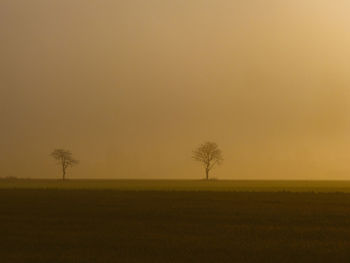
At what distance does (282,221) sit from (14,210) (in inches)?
653

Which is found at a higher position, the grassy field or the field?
the grassy field

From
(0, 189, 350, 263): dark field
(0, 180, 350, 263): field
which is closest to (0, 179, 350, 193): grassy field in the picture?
(0, 189, 350, 263): dark field

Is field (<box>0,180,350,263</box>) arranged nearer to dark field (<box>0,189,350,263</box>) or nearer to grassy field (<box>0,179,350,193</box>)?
dark field (<box>0,189,350,263</box>)

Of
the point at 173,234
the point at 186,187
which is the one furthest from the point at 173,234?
the point at 186,187

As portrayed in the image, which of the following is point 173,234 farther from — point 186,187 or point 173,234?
point 186,187

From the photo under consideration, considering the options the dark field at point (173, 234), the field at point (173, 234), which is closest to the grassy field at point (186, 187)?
the dark field at point (173, 234)

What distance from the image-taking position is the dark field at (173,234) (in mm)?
22266

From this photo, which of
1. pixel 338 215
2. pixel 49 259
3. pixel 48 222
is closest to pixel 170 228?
pixel 48 222

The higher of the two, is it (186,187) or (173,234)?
(186,187)

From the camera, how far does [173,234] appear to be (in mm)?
27953

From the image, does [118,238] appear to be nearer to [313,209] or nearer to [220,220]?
[220,220]

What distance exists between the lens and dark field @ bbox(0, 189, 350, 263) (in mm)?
22266

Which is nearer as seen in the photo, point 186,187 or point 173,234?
point 173,234

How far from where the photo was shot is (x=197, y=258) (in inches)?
857
